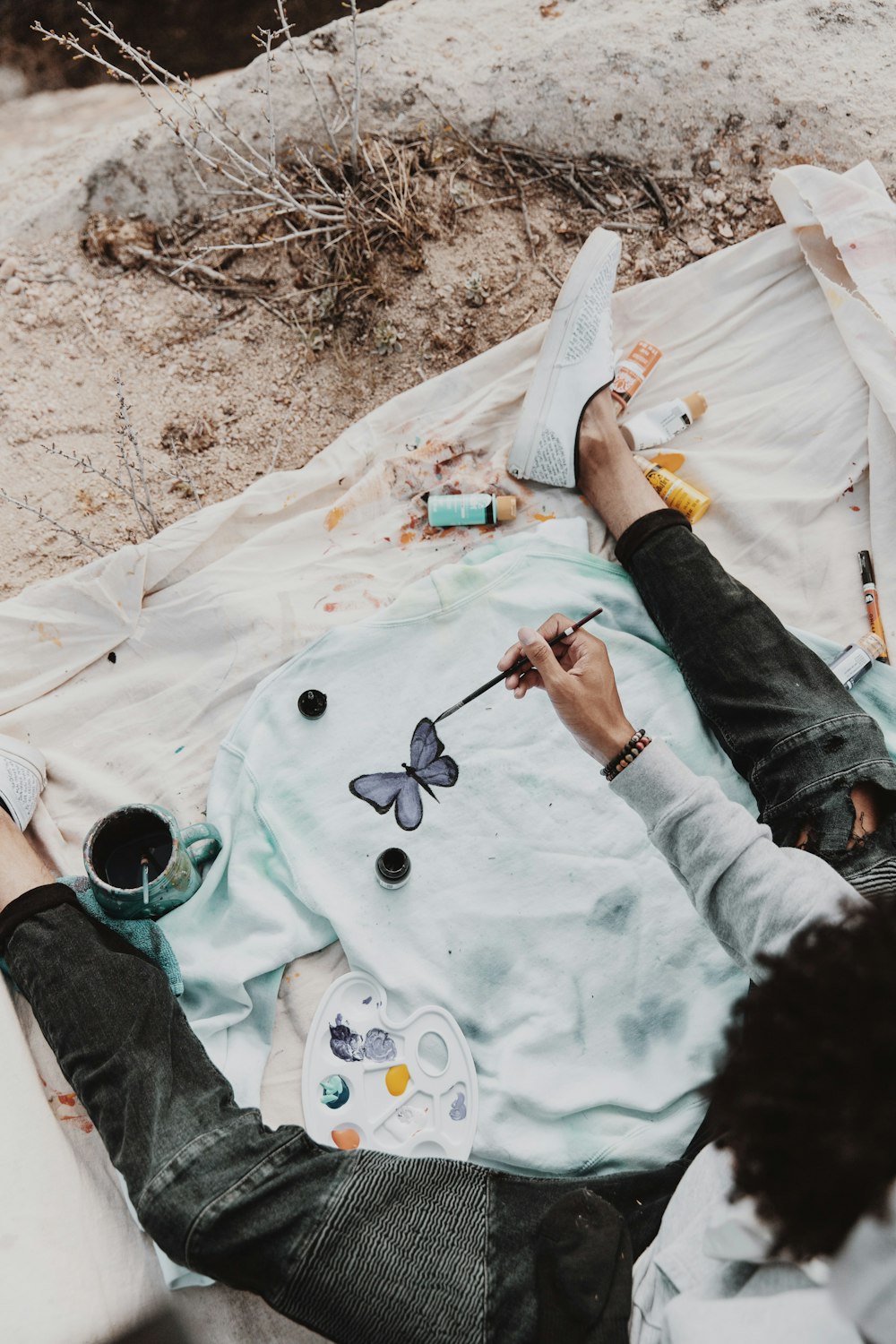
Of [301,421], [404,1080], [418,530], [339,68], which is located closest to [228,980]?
[404,1080]

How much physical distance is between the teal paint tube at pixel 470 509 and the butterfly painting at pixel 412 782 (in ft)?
1.47

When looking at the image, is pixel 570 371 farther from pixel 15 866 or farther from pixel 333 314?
pixel 15 866

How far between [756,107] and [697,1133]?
210 cm

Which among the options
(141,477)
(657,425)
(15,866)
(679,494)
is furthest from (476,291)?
(15,866)

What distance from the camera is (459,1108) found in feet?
4.33

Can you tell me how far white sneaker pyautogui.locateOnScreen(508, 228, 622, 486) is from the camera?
1.70 metres

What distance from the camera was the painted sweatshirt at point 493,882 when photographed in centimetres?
131

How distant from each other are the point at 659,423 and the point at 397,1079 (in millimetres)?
1297

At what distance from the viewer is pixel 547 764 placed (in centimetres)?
150

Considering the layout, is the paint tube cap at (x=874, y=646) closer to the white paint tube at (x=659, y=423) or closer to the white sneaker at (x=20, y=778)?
the white paint tube at (x=659, y=423)

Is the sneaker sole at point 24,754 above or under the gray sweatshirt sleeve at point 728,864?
above

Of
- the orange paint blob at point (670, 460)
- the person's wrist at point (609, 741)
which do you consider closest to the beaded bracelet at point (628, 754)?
the person's wrist at point (609, 741)

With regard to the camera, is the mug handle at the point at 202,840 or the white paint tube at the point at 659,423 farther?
the white paint tube at the point at 659,423

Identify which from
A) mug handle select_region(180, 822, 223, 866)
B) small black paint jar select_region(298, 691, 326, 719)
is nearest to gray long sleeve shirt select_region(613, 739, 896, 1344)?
small black paint jar select_region(298, 691, 326, 719)
